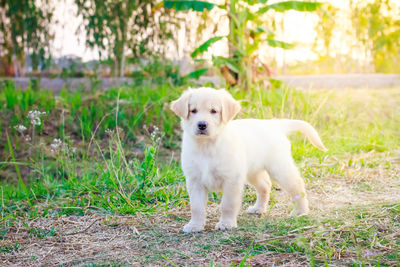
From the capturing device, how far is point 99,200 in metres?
3.54

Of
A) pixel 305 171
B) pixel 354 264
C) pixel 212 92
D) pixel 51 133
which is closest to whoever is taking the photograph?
pixel 354 264

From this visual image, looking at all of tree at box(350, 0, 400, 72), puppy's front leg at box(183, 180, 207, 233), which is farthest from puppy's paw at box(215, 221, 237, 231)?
tree at box(350, 0, 400, 72)

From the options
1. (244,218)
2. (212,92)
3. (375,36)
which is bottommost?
(244,218)

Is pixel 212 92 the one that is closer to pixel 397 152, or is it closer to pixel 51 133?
pixel 397 152

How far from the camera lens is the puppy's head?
2752mm

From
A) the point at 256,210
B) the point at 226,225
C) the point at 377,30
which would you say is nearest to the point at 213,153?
the point at 226,225

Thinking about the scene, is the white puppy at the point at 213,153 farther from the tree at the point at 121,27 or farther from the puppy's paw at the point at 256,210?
the tree at the point at 121,27

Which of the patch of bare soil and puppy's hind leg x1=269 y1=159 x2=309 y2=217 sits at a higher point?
puppy's hind leg x1=269 y1=159 x2=309 y2=217

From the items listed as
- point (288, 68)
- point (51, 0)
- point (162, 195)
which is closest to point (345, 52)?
point (288, 68)

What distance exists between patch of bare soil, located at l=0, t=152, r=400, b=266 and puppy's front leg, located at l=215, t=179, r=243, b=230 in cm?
7

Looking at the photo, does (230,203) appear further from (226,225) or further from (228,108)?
(228,108)

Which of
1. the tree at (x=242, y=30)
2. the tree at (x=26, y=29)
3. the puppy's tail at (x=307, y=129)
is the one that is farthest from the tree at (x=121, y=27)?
the puppy's tail at (x=307, y=129)

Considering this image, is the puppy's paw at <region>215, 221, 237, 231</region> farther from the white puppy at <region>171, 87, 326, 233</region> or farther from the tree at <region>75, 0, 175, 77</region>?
the tree at <region>75, 0, 175, 77</region>

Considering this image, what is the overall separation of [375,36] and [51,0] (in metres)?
9.89
